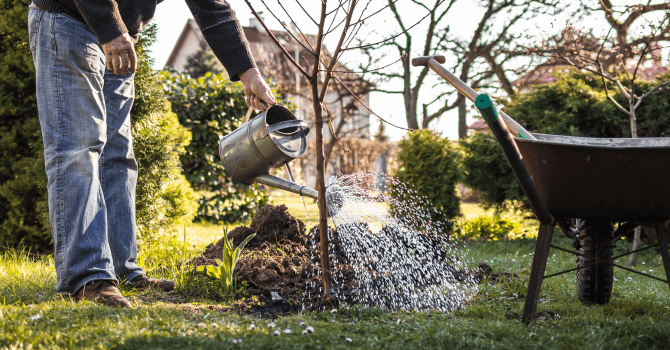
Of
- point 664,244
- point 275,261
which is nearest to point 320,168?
point 275,261

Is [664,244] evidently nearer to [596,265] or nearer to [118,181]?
[596,265]

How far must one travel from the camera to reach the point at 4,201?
3398mm

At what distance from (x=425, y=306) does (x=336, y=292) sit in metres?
Result: 0.41

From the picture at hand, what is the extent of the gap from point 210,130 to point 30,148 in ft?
7.35

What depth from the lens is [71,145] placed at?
73.2 inches

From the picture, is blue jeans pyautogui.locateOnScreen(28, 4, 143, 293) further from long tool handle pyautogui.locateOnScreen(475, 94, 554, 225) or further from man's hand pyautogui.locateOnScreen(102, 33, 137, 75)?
long tool handle pyautogui.locateOnScreen(475, 94, 554, 225)

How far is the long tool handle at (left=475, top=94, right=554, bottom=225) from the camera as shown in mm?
1451

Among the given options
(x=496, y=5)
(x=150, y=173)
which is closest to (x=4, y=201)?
(x=150, y=173)

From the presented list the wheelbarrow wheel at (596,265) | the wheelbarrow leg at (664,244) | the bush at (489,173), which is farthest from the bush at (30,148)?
the bush at (489,173)

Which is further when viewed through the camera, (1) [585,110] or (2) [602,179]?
(1) [585,110]

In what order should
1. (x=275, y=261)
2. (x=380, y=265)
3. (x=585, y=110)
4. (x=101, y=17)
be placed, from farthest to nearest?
(x=585, y=110) → (x=380, y=265) → (x=275, y=261) → (x=101, y=17)

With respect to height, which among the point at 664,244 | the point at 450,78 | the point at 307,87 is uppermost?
the point at 307,87

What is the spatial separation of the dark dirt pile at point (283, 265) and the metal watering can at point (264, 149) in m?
0.51

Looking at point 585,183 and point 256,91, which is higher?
point 256,91
